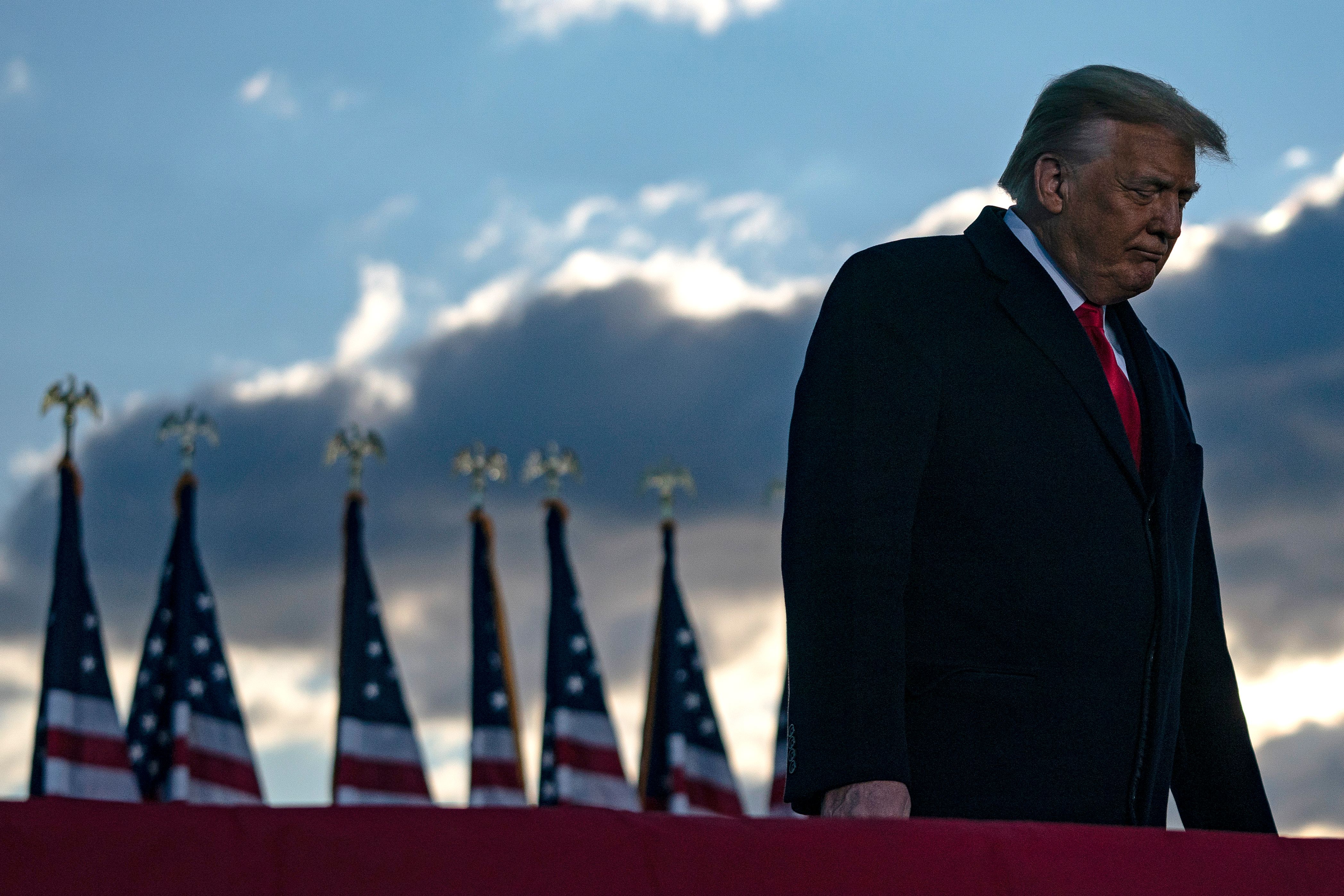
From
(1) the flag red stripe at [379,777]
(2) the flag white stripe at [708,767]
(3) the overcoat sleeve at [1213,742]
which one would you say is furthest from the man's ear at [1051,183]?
(2) the flag white stripe at [708,767]

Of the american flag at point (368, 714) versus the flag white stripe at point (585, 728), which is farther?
the flag white stripe at point (585, 728)

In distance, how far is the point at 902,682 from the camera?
1.98 metres

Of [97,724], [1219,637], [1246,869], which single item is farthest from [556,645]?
[1246,869]

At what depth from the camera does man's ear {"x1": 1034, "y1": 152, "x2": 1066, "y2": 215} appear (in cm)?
237

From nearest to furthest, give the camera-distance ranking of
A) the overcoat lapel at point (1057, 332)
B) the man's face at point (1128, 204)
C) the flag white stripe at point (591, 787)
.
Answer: the overcoat lapel at point (1057, 332), the man's face at point (1128, 204), the flag white stripe at point (591, 787)

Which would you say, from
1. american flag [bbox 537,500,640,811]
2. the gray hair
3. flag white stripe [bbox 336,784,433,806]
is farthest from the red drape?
american flag [bbox 537,500,640,811]

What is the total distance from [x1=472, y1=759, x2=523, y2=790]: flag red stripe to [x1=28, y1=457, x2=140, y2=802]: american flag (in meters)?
2.87

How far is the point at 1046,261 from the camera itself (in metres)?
2.38

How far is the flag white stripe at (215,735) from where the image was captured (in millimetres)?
12016

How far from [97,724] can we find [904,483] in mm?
10919

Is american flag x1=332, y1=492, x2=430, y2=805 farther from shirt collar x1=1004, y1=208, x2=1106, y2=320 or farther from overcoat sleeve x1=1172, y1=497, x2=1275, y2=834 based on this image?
shirt collar x1=1004, y1=208, x2=1106, y2=320

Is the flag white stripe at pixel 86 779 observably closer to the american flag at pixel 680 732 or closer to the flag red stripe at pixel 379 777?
the flag red stripe at pixel 379 777

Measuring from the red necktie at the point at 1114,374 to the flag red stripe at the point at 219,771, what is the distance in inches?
425

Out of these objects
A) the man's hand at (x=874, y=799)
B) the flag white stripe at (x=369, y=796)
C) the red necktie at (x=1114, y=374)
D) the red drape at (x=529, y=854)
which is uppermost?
the flag white stripe at (x=369, y=796)
